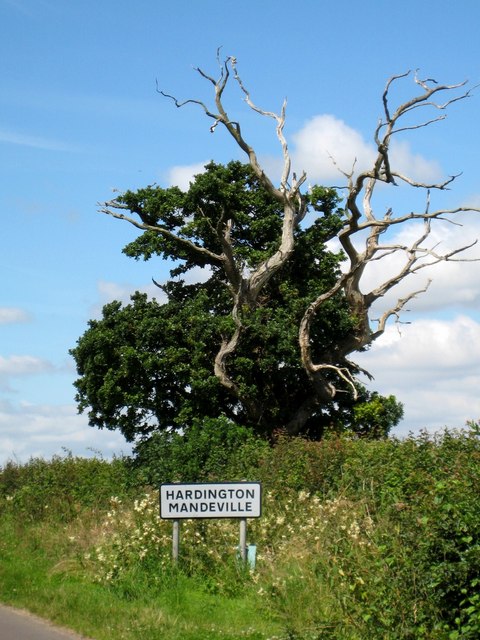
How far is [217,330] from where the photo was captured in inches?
1233

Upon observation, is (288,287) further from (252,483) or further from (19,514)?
(252,483)

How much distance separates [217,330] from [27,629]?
19.0 metres

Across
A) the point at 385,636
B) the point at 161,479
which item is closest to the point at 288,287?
the point at 161,479

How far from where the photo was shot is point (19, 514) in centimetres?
2266

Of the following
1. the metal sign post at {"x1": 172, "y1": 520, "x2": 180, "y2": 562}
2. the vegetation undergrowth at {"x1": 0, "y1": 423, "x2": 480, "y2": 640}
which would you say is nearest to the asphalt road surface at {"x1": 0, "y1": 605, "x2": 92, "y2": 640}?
the vegetation undergrowth at {"x1": 0, "y1": 423, "x2": 480, "y2": 640}

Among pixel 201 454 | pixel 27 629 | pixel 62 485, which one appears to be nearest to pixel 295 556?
pixel 27 629

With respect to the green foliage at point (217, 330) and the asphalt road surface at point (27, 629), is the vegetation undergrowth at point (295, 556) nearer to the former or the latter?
the asphalt road surface at point (27, 629)

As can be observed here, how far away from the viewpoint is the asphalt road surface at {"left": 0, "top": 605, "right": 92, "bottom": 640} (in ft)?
40.0

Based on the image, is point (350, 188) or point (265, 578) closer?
point (265, 578)

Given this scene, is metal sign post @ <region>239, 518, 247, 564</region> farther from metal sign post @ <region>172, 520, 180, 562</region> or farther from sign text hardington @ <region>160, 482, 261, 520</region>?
metal sign post @ <region>172, 520, 180, 562</region>

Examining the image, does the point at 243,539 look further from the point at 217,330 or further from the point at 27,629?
the point at 217,330

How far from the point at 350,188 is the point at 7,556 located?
1798cm

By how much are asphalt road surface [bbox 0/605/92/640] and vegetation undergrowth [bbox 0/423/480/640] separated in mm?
185

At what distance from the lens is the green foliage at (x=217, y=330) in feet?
103
